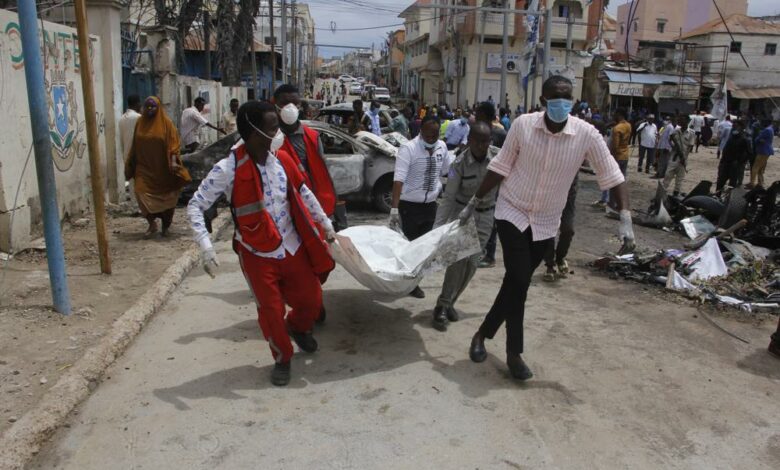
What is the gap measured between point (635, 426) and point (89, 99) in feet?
16.2

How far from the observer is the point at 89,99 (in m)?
5.42

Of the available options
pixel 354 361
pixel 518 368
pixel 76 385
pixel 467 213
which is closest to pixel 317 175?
pixel 467 213

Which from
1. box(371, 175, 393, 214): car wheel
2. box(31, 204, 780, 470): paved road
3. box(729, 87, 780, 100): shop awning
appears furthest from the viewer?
box(729, 87, 780, 100): shop awning

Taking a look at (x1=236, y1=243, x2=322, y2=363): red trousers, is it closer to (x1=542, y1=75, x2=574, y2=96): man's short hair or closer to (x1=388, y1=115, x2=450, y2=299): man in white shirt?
(x1=388, y1=115, x2=450, y2=299): man in white shirt

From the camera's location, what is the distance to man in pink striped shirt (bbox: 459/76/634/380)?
12.6ft

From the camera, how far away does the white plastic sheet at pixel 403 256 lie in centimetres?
430

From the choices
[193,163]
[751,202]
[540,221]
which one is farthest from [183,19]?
[540,221]

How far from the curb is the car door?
4.37 metres

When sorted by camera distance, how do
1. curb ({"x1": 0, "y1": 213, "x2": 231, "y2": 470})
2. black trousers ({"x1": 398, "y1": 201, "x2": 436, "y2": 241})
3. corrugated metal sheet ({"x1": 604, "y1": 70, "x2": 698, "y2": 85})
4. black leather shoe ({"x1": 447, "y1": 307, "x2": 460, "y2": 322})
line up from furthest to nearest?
corrugated metal sheet ({"x1": 604, "y1": 70, "x2": 698, "y2": 85})
black trousers ({"x1": 398, "y1": 201, "x2": 436, "y2": 241})
black leather shoe ({"x1": 447, "y1": 307, "x2": 460, "y2": 322})
curb ({"x1": 0, "y1": 213, "x2": 231, "y2": 470})

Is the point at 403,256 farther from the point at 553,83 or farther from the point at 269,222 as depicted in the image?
the point at 553,83

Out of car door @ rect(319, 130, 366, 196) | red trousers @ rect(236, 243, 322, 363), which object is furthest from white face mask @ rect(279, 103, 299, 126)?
car door @ rect(319, 130, 366, 196)

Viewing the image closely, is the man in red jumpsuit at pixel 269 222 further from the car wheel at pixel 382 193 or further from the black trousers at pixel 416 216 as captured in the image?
the car wheel at pixel 382 193

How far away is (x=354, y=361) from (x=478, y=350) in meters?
0.87

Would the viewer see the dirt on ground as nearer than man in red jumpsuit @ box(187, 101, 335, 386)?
No
